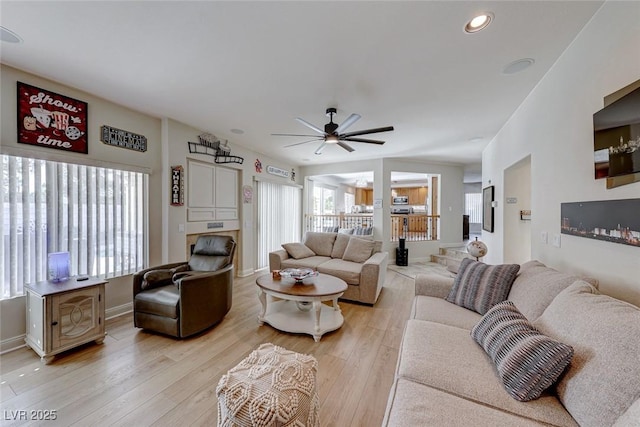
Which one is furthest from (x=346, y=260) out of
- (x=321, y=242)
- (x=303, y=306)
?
(x=303, y=306)

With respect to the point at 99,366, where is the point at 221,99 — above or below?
above

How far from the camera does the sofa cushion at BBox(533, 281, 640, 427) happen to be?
835 millimetres

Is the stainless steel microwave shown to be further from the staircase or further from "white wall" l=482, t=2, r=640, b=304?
"white wall" l=482, t=2, r=640, b=304

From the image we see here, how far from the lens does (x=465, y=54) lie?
208 centimetres

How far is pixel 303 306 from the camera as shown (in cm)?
292

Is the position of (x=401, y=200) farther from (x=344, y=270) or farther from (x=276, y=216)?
(x=344, y=270)

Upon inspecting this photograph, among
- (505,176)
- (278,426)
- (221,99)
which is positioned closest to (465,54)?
(505,176)

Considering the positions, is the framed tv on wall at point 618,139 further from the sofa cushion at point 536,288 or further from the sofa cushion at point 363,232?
the sofa cushion at point 363,232

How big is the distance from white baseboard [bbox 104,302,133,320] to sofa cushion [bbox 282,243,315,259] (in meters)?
2.30

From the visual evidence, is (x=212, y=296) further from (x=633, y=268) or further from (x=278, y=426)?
(x=633, y=268)

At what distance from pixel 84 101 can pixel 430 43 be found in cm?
371

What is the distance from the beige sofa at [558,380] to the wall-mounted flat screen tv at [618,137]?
693 mm

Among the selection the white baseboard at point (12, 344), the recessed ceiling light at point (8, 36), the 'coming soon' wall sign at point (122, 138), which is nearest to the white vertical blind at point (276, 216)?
the 'coming soon' wall sign at point (122, 138)

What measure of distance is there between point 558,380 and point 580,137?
1720 mm
